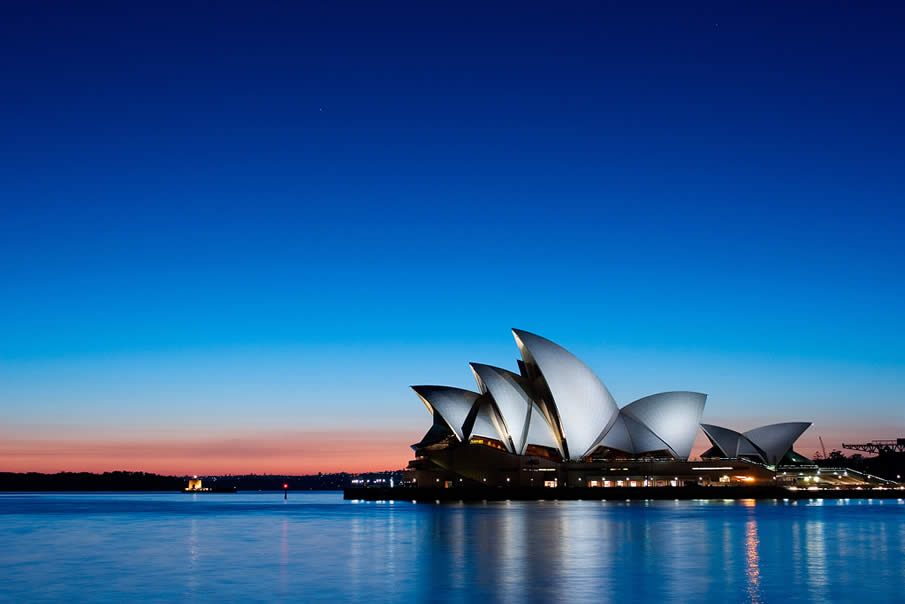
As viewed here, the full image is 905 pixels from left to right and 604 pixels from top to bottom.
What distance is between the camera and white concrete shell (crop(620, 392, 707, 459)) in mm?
84250

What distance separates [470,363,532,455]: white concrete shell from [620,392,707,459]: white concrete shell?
36.9 feet

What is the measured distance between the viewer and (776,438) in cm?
9750

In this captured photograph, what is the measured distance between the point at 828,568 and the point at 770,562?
175 cm

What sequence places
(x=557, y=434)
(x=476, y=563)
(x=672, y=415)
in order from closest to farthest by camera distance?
1. (x=476, y=563)
2. (x=557, y=434)
3. (x=672, y=415)

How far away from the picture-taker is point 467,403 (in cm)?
8175

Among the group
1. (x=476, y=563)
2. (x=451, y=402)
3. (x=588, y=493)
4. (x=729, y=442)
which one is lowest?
(x=588, y=493)

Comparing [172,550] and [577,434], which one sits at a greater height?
[577,434]

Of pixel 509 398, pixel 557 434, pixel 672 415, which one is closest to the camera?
pixel 509 398

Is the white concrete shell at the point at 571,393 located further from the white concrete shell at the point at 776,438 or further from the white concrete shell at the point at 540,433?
the white concrete shell at the point at 776,438

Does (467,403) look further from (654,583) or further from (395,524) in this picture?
(654,583)

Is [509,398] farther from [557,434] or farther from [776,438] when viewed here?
[776,438]

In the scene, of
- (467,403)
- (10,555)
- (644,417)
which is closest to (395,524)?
(10,555)

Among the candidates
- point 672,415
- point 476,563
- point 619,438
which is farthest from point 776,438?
point 476,563

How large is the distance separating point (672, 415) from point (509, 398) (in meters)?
16.7
